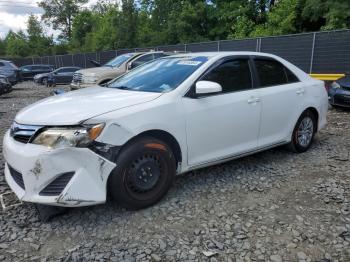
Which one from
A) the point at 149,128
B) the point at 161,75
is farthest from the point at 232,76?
the point at 149,128

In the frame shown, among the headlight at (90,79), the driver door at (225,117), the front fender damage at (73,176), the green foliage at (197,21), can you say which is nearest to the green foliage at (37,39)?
the green foliage at (197,21)

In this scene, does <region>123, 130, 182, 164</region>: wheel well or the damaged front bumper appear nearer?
the damaged front bumper

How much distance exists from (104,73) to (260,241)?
29.9ft

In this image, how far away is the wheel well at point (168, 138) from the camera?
3.45m

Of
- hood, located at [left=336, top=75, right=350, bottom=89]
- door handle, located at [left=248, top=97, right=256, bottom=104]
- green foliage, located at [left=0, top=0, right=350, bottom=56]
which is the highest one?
green foliage, located at [left=0, top=0, right=350, bottom=56]

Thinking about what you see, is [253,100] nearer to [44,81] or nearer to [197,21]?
[44,81]

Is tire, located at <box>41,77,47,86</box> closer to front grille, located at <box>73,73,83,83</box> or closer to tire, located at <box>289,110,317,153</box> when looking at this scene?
front grille, located at <box>73,73,83,83</box>

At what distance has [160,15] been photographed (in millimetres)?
35688

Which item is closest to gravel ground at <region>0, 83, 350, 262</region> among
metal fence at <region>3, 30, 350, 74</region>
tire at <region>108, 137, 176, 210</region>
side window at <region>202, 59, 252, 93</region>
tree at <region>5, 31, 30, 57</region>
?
tire at <region>108, 137, 176, 210</region>

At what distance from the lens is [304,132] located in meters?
5.30

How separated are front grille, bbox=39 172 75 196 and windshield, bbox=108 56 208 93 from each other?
1.38 meters

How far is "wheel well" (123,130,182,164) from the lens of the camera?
345 centimetres

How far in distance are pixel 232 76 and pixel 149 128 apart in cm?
148

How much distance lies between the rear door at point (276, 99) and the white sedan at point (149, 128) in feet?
0.05
